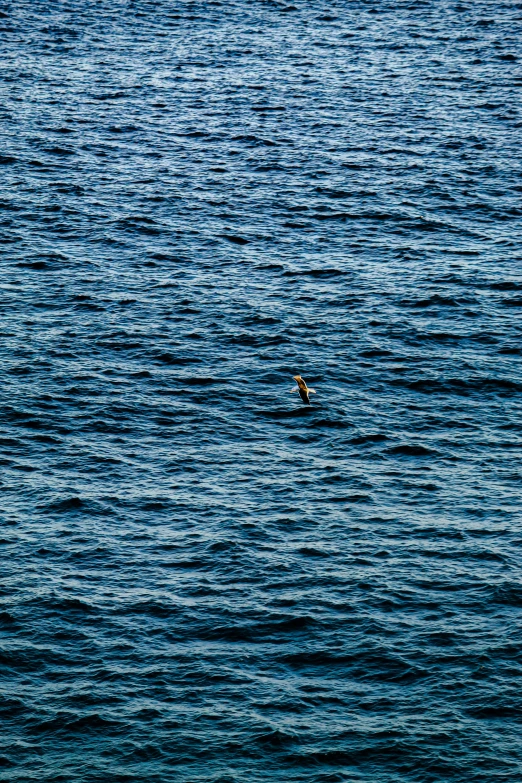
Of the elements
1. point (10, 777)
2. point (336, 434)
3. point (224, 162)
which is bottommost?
point (10, 777)

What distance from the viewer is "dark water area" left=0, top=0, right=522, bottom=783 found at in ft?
174

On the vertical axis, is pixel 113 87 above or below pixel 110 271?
above

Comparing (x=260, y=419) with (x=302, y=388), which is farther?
(x=260, y=419)

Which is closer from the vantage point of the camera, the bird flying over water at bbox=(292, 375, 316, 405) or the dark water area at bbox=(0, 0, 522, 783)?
the dark water area at bbox=(0, 0, 522, 783)

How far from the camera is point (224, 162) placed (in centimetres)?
10581

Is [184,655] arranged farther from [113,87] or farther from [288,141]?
[113,87]

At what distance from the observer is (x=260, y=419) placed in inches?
2876

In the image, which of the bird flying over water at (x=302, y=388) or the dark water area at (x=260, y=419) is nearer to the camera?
the dark water area at (x=260, y=419)

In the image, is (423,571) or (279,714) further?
(423,571)

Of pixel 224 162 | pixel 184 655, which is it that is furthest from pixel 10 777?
pixel 224 162

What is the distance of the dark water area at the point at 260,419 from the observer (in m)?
53.1

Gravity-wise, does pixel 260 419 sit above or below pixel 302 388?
below

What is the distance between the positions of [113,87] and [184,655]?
76466mm

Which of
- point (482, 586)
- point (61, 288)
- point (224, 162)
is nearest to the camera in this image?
point (482, 586)
